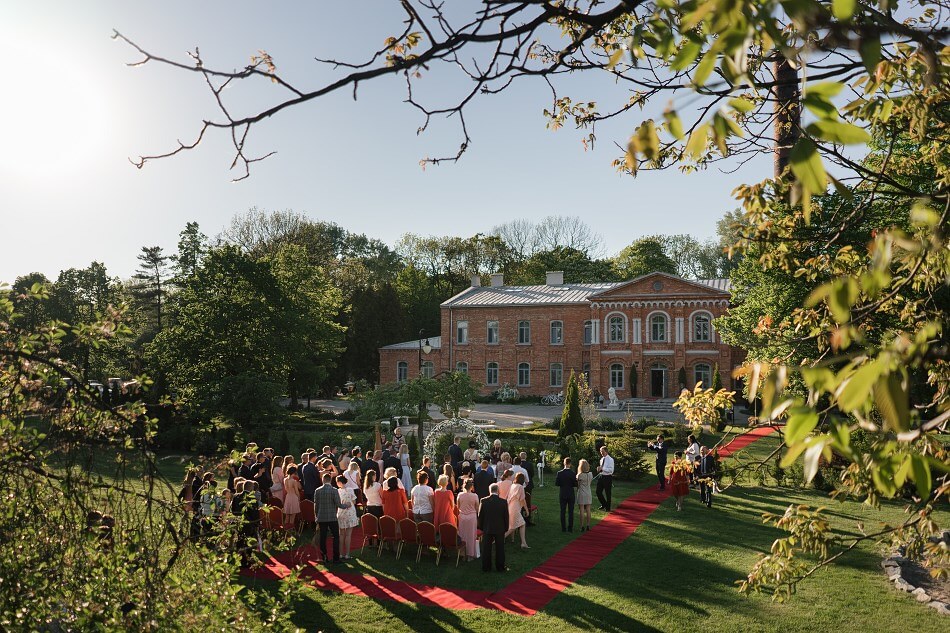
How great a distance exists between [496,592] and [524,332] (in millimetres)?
38901

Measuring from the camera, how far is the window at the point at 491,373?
50156 mm

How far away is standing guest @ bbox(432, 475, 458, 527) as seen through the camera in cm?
1232

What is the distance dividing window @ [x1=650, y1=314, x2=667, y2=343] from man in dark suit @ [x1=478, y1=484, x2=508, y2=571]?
34941mm

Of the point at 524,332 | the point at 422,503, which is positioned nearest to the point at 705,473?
the point at 422,503

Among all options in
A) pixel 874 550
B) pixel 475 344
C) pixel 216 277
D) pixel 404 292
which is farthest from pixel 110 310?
pixel 404 292

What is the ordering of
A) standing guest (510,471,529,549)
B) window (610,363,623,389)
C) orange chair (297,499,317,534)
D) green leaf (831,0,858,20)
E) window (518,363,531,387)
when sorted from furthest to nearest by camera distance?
window (518,363,531,387)
window (610,363,623,389)
orange chair (297,499,317,534)
standing guest (510,471,529,549)
green leaf (831,0,858,20)

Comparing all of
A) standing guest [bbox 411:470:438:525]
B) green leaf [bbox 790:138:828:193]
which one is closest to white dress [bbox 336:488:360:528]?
standing guest [bbox 411:470:438:525]

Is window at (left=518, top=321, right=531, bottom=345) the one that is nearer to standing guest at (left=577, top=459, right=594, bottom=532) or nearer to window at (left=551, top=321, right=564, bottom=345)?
window at (left=551, top=321, right=564, bottom=345)

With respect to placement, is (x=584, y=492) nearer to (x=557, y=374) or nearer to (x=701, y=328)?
(x=701, y=328)

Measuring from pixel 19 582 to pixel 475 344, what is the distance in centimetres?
4661

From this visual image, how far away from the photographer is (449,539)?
39.4 ft

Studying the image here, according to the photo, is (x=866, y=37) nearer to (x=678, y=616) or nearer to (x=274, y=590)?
(x=678, y=616)

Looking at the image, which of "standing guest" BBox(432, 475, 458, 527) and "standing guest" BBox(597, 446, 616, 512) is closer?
"standing guest" BBox(432, 475, 458, 527)

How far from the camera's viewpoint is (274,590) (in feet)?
35.3
